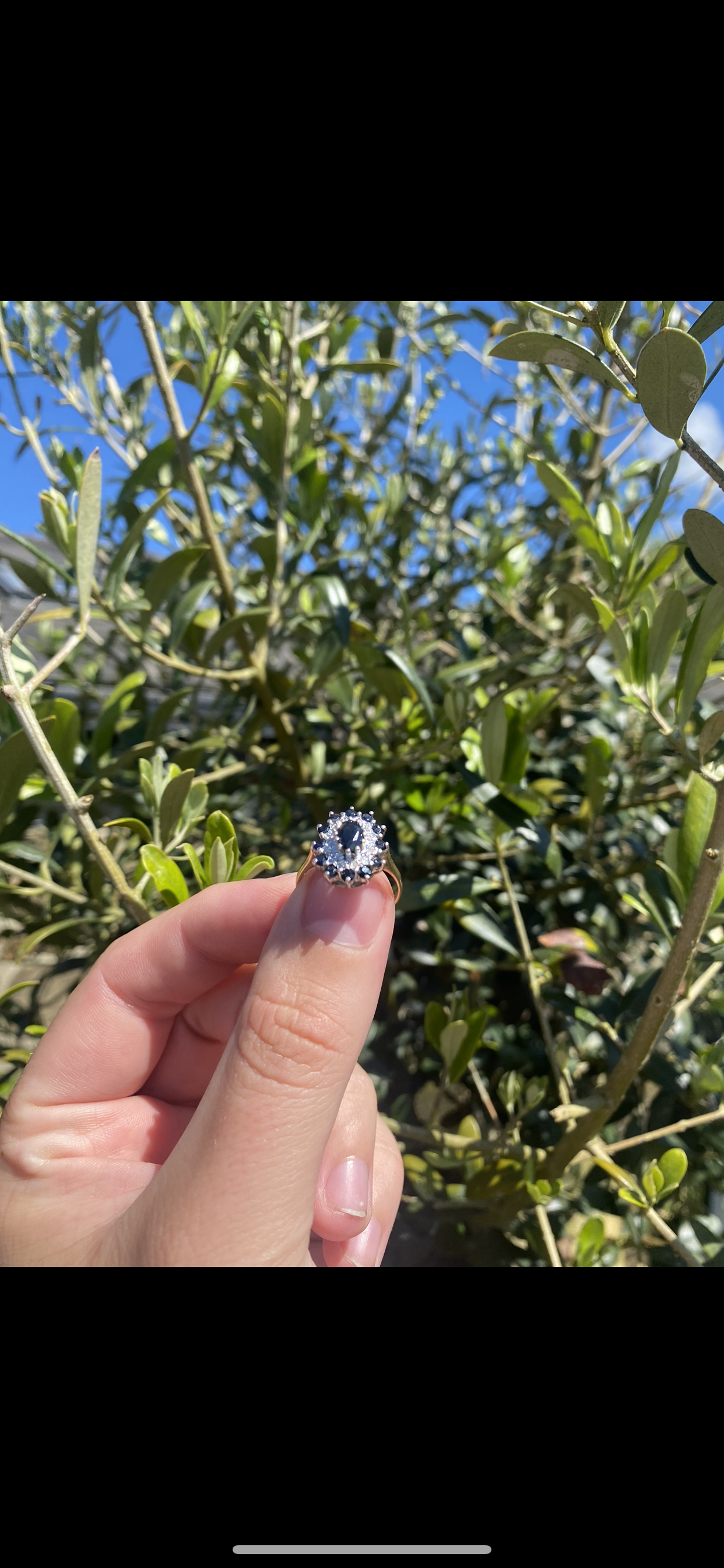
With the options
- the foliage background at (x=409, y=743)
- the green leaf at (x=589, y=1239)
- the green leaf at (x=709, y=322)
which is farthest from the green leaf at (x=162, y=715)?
the green leaf at (x=589, y=1239)

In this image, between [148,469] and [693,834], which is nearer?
[693,834]

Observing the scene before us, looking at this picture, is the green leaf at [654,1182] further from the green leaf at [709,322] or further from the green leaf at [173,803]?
the green leaf at [709,322]

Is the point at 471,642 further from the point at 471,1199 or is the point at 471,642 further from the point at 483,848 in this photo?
the point at 471,1199

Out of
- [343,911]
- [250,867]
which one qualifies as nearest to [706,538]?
[343,911]

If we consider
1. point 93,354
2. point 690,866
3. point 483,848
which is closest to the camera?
point 690,866

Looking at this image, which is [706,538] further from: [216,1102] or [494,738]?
[216,1102]

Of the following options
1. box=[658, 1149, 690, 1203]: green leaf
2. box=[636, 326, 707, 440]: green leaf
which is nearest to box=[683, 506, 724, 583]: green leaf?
box=[636, 326, 707, 440]: green leaf
